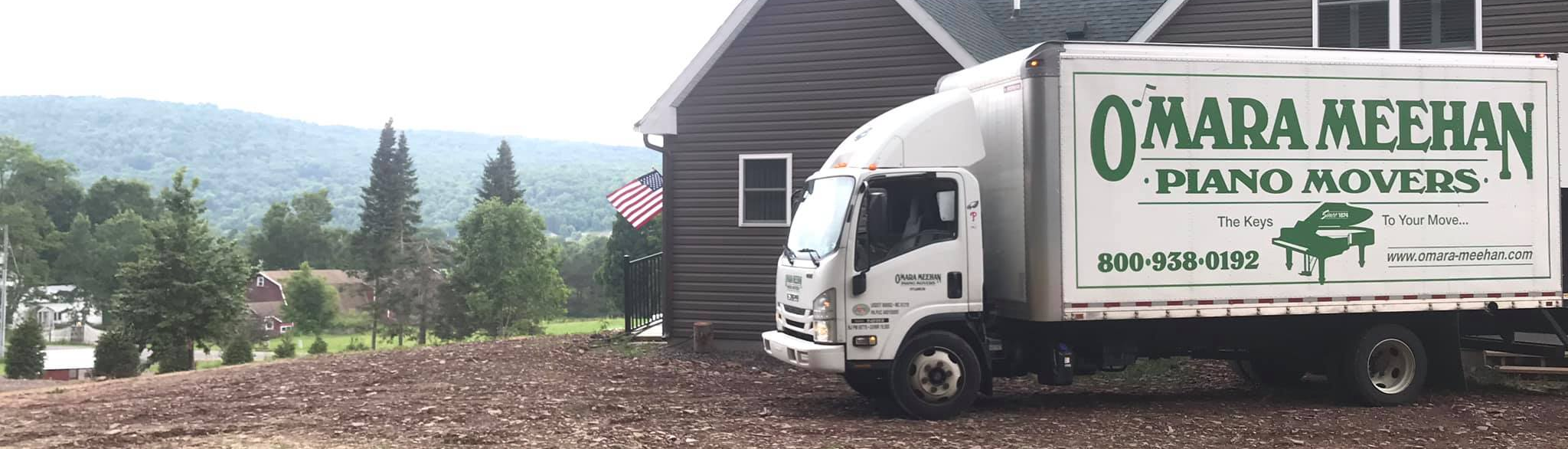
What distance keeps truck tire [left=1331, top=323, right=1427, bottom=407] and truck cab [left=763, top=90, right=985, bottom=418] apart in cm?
315

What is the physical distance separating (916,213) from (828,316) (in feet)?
3.49

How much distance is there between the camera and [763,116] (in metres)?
15.6

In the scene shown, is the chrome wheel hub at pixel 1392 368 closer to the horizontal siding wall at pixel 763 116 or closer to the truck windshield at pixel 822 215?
the truck windshield at pixel 822 215

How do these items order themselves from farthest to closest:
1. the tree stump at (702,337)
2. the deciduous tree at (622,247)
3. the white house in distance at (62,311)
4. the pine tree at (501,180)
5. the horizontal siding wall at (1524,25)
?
1. the pine tree at (501,180)
2. the white house in distance at (62,311)
3. the deciduous tree at (622,247)
4. the tree stump at (702,337)
5. the horizontal siding wall at (1524,25)

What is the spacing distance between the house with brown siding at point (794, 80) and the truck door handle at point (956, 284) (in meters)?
5.58

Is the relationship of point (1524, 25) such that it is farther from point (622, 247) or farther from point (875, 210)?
point (622, 247)

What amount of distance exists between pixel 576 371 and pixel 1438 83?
350 inches

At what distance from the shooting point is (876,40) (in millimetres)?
15156

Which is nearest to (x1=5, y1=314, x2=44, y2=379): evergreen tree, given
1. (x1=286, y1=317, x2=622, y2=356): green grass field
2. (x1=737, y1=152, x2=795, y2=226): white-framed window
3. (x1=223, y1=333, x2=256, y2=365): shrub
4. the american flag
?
(x1=223, y1=333, x2=256, y2=365): shrub

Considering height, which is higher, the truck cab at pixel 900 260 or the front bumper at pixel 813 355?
the truck cab at pixel 900 260

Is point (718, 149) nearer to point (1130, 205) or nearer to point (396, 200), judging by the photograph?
point (1130, 205)

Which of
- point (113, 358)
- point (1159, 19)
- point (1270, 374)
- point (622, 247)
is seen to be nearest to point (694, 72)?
point (1159, 19)

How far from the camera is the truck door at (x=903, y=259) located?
30.1 ft

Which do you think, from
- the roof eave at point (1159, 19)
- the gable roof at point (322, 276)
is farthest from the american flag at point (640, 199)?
the gable roof at point (322, 276)
